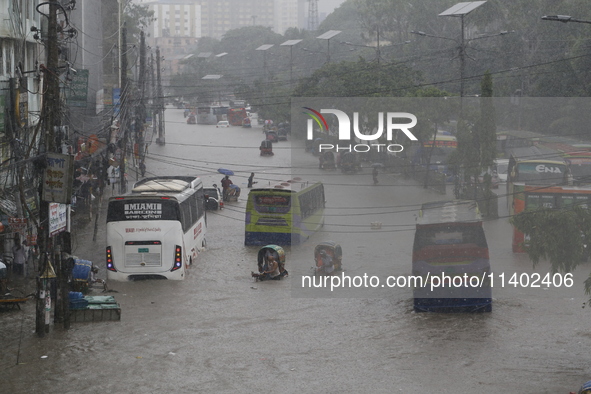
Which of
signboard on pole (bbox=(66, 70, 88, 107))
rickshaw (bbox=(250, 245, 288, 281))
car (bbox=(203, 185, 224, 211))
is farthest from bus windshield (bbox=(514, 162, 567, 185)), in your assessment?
signboard on pole (bbox=(66, 70, 88, 107))

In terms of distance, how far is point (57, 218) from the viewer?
16641 millimetres

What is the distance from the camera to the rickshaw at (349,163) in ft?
123

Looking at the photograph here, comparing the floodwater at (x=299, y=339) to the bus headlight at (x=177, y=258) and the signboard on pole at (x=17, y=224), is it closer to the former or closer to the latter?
the bus headlight at (x=177, y=258)

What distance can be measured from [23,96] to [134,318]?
28.1 feet

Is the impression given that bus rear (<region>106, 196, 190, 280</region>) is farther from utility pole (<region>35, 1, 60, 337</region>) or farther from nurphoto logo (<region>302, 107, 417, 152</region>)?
nurphoto logo (<region>302, 107, 417, 152</region>)

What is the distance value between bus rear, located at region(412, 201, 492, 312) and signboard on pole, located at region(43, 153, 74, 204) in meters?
7.70

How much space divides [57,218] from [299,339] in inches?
220

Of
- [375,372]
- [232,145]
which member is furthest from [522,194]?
[232,145]

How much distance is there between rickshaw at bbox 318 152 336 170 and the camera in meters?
37.8

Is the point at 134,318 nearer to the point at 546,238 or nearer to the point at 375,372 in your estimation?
the point at 375,372

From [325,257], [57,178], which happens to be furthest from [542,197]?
[57,178]

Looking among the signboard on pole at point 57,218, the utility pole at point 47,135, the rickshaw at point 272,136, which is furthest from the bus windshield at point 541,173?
the rickshaw at point 272,136

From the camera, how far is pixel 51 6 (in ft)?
53.4

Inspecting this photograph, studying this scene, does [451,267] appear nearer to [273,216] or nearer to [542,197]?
[542,197]
